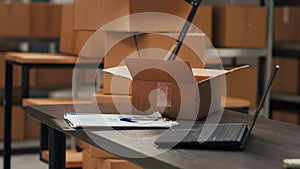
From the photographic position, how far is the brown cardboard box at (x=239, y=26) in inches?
143

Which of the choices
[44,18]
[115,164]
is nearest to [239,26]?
[44,18]

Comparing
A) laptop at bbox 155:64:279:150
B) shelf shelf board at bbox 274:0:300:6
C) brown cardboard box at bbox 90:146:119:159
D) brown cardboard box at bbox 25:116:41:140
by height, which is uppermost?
shelf shelf board at bbox 274:0:300:6

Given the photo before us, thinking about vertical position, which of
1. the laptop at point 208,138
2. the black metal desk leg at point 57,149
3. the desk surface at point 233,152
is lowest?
the black metal desk leg at point 57,149

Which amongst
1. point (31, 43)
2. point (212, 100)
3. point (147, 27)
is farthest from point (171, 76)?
point (31, 43)

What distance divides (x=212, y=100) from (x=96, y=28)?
70 cm

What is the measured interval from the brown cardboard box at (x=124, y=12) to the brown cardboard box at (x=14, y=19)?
2061 millimetres

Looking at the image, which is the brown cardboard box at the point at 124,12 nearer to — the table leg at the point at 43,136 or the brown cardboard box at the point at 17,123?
the table leg at the point at 43,136

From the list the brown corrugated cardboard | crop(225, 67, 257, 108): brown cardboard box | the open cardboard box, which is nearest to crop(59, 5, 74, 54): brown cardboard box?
the brown corrugated cardboard

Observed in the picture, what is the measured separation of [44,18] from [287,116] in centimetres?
194

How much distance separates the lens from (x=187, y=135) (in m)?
1.35

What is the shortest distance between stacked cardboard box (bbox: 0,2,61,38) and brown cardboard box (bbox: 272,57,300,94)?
1685mm

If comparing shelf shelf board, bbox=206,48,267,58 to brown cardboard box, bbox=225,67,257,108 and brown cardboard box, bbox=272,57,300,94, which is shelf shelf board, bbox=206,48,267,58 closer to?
brown cardboard box, bbox=225,67,257,108

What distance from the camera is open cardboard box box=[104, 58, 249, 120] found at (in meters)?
1.58

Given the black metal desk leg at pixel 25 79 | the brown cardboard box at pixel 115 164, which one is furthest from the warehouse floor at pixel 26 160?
the brown cardboard box at pixel 115 164
